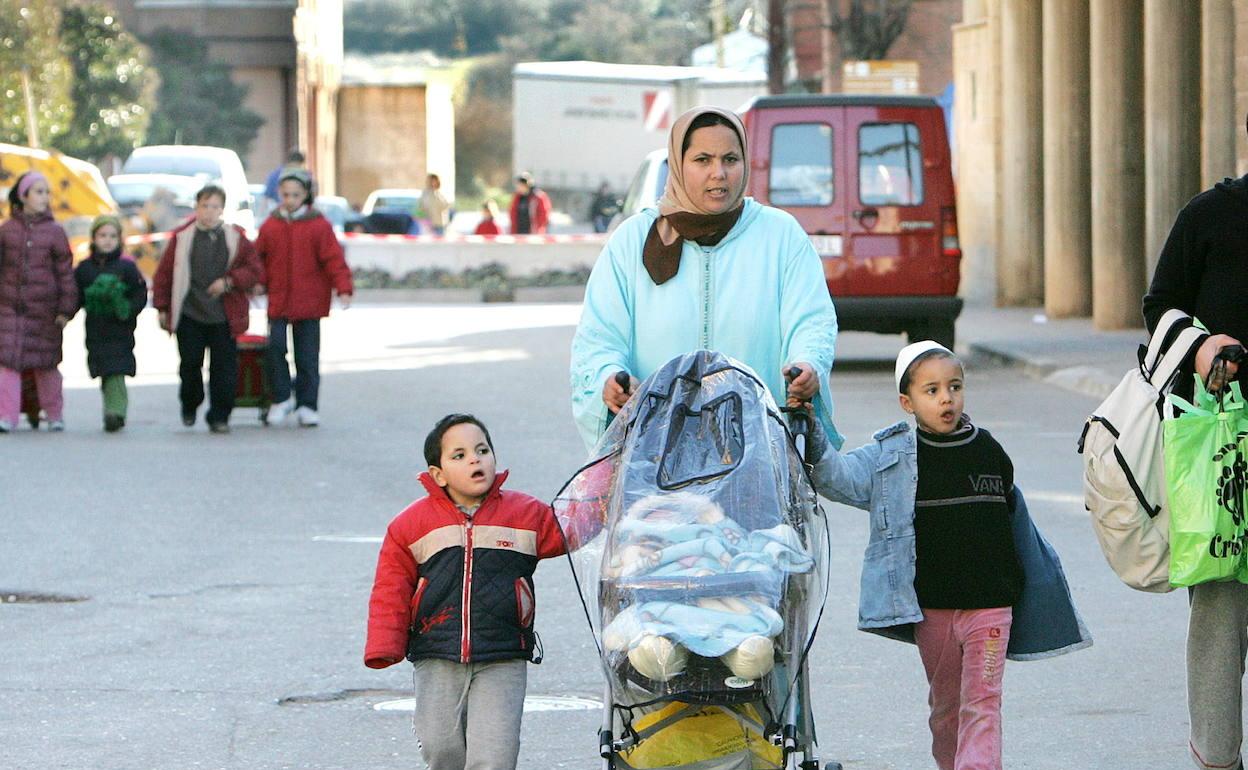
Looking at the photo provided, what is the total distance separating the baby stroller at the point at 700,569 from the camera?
453 cm

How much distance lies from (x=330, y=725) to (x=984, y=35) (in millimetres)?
24116

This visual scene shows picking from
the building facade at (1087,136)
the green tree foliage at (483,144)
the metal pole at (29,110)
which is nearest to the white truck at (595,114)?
the metal pole at (29,110)

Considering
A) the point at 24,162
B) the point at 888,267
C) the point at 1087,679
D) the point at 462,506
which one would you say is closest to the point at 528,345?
the point at 888,267

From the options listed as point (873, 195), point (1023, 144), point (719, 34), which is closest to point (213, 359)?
point (873, 195)

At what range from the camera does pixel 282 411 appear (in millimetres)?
17031

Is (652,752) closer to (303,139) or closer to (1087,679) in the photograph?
(1087,679)

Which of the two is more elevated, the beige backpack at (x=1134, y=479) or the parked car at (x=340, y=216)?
the parked car at (x=340, y=216)

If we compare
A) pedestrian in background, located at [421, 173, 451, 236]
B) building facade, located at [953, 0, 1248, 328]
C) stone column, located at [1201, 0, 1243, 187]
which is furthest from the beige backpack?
pedestrian in background, located at [421, 173, 451, 236]

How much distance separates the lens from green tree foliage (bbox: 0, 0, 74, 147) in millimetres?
55094

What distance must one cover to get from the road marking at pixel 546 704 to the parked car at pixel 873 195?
465 inches

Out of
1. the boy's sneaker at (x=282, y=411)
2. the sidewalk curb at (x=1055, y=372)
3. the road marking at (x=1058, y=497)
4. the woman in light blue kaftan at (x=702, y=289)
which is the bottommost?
the road marking at (x=1058, y=497)

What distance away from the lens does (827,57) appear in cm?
4309

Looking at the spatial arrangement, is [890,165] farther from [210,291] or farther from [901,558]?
[901,558]

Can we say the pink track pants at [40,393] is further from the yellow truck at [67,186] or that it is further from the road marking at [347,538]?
the yellow truck at [67,186]
